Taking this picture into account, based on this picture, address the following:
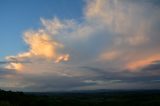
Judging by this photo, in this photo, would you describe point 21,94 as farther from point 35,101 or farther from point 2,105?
point 2,105

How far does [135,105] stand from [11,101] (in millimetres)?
77693

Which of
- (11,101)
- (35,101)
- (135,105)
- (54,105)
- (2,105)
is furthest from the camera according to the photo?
(135,105)

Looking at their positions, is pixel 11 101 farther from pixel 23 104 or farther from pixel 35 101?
pixel 35 101

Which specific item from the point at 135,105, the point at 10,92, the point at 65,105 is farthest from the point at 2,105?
the point at 135,105

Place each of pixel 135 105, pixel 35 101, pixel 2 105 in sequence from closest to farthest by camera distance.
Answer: pixel 2 105, pixel 35 101, pixel 135 105

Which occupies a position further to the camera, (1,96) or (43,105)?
(43,105)

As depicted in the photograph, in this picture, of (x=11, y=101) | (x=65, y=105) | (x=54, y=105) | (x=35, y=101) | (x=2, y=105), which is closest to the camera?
(x=2, y=105)

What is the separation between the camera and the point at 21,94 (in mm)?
39812

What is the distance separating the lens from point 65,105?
51469 millimetres

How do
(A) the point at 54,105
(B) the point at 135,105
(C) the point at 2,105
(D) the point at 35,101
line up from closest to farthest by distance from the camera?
(C) the point at 2,105 < (D) the point at 35,101 < (A) the point at 54,105 < (B) the point at 135,105

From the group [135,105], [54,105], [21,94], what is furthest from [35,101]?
[135,105]

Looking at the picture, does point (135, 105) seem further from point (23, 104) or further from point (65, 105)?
point (23, 104)

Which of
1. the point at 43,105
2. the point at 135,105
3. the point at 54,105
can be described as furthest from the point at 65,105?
the point at 135,105

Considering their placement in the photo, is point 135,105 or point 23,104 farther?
point 135,105
